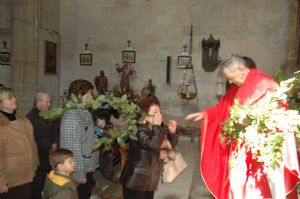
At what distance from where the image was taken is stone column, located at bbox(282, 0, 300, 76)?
8.93 metres

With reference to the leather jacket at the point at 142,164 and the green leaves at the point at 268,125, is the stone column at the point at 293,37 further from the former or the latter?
the leather jacket at the point at 142,164

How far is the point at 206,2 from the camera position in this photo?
993cm

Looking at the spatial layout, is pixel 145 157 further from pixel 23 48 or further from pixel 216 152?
pixel 23 48

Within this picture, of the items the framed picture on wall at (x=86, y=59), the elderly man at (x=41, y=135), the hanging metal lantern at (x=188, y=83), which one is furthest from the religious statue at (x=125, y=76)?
the elderly man at (x=41, y=135)

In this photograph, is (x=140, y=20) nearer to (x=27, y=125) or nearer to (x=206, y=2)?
(x=206, y=2)

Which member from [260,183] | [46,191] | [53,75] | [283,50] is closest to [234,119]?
[260,183]

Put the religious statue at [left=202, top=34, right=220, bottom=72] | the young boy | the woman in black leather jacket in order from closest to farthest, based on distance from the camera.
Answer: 1. the young boy
2. the woman in black leather jacket
3. the religious statue at [left=202, top=34, right=220, bottom=72]

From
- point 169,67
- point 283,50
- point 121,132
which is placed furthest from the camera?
point 169,67

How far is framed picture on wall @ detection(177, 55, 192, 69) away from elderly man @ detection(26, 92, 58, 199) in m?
6.66

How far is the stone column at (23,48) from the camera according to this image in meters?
9.33

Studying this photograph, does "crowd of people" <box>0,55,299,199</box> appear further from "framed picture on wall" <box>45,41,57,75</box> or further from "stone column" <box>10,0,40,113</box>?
"framed picture on wall" <box>45,41,57,75</box>

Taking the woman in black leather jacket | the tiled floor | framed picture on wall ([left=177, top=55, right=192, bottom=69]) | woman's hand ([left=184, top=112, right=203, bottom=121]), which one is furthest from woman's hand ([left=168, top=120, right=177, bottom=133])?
framed picture on wall ([left=177, top=55, right=192, bottom=69])

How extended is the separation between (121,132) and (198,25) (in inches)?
293

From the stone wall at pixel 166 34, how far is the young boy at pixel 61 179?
749 cm
